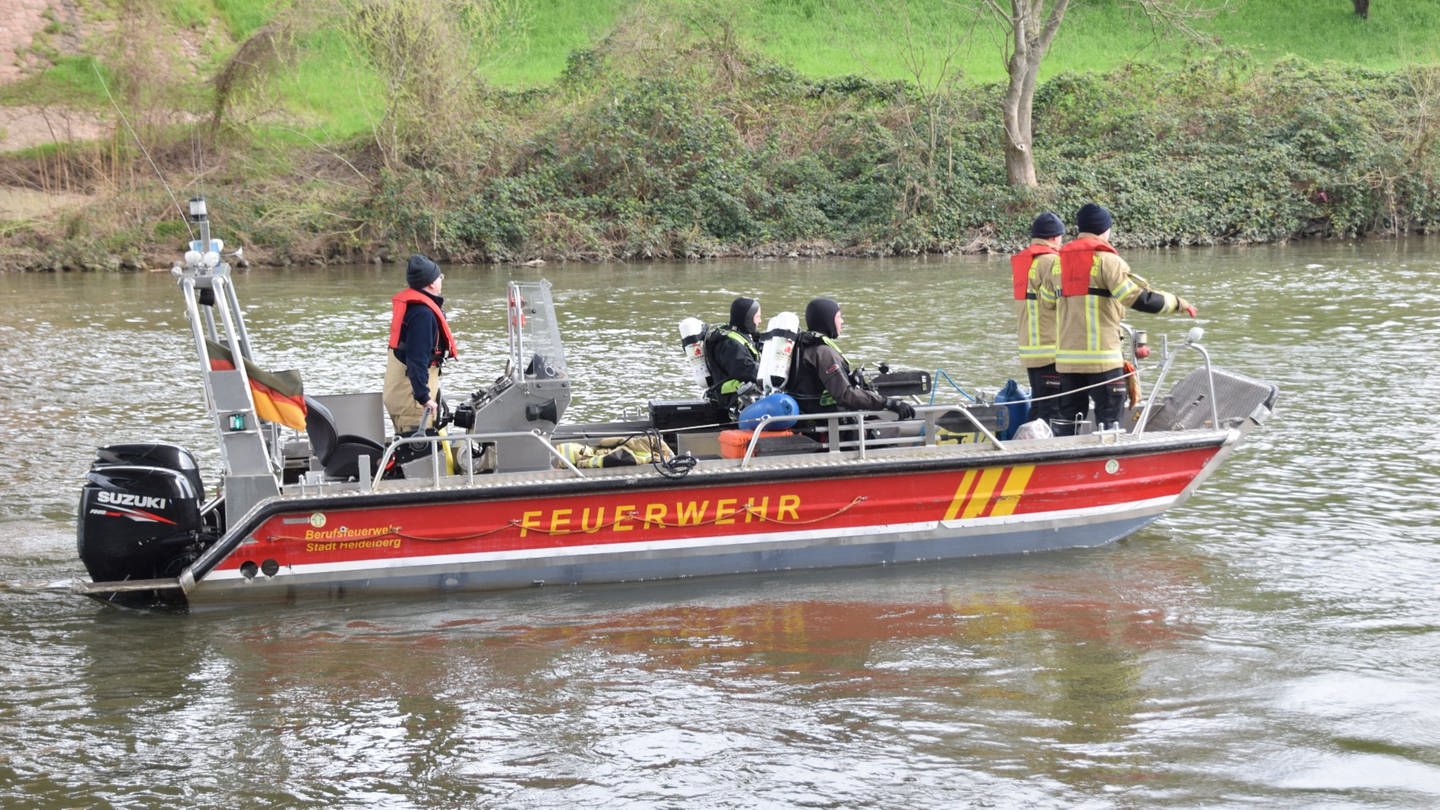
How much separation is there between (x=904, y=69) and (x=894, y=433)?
28.3 metres

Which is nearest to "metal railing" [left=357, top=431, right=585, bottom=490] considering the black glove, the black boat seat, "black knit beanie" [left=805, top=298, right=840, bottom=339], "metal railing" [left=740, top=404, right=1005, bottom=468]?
the black boat seat

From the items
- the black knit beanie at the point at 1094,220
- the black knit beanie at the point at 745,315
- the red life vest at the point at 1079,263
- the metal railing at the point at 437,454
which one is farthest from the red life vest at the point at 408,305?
the black knit beanie at the point at 1094,220

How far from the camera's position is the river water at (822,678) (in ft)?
21.1

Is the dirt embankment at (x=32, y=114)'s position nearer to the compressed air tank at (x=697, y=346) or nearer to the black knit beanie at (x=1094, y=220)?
the compressed air tank at (x=697, y=346)

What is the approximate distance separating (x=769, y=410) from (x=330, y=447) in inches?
108

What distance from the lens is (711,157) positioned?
101 feet

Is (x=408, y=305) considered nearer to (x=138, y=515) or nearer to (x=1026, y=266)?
(x=138, y=515)

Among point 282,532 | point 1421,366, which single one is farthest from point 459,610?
point 1421,366

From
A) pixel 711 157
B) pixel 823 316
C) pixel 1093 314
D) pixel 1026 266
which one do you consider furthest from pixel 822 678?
pixel 711 157

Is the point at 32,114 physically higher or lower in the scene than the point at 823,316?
higher

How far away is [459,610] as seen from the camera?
8695 millimetres

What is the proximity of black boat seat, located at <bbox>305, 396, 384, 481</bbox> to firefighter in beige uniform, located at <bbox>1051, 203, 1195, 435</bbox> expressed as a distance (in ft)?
15.2

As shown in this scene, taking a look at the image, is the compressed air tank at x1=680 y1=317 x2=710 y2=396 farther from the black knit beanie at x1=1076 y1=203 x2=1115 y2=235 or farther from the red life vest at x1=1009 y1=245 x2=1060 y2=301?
the black knit beanie at x1=1076 y1=203 x2=1115 y2=235

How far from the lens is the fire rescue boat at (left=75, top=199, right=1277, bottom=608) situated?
327 inches
